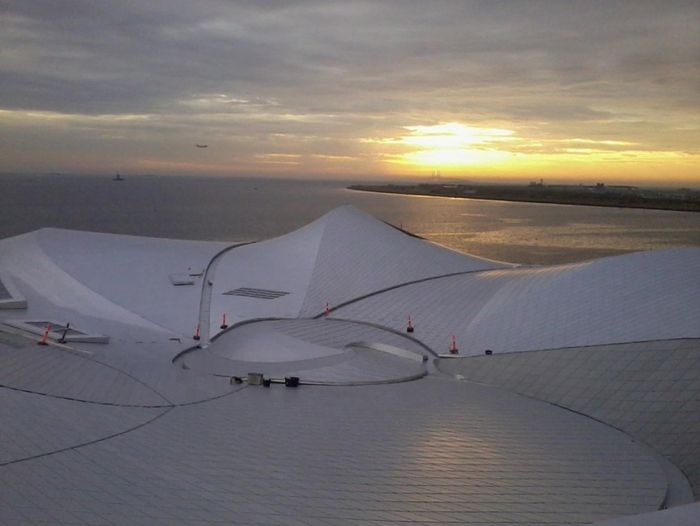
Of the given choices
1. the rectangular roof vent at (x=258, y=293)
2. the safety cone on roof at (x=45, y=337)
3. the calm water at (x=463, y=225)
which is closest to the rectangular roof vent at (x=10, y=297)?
the safety cone on roof at (x=45, y=337)

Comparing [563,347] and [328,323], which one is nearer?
[563,347]

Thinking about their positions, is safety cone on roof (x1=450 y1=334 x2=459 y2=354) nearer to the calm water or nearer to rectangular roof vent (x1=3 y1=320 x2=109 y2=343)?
rectangular roof vent (x1=3 y1=320 x2=109 y2=343)

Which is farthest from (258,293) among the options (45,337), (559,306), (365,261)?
(559,306)

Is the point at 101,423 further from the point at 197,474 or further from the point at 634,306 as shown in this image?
the point at 634,306

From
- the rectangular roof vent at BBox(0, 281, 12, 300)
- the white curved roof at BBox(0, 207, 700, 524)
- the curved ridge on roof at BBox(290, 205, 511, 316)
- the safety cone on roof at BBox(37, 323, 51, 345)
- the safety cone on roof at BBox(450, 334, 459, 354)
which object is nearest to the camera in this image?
the white curved roof at BBox(0, 207, 700, 524)

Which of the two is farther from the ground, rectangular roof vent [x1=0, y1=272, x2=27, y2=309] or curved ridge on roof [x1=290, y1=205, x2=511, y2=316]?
curved ridge on roof [x1=290, y1=205, x2=511, y2=316]

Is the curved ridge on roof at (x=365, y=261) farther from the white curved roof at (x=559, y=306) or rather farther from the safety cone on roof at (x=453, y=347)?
the safety cone on roof at (x=453, y=347)

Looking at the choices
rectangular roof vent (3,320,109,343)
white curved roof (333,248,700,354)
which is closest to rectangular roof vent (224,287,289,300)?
white curved roof (333,248,700,354)

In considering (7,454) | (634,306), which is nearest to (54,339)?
(7,454)
